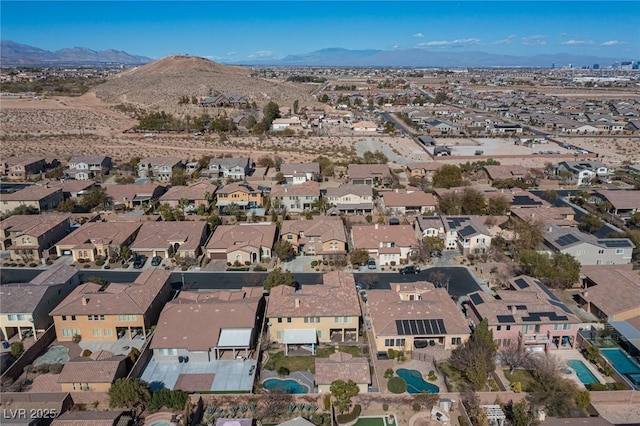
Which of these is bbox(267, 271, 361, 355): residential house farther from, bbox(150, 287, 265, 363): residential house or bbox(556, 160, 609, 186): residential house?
bbox(556, 160, 609, 186): residential house

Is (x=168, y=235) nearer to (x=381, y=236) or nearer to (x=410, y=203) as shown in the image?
(x=381, y=236)

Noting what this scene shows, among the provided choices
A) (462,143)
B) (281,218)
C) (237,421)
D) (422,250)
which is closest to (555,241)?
(422,250)

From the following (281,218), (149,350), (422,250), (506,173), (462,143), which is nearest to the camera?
(149,350)

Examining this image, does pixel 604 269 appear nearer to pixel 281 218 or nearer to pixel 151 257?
pixel 281 218

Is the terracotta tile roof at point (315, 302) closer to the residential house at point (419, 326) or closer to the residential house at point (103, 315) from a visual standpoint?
the residential house at point (419, 326)

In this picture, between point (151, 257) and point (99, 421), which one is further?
point (151, 257)

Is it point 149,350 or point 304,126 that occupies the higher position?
point 304,126

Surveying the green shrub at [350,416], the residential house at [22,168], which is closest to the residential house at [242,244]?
the green shrub at [350,416]
